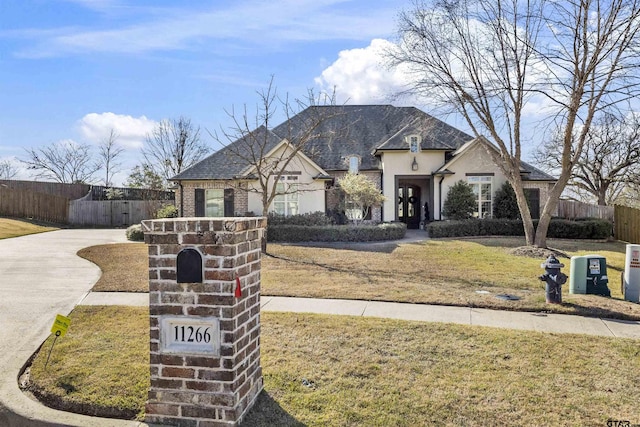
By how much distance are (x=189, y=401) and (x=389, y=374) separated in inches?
77.8

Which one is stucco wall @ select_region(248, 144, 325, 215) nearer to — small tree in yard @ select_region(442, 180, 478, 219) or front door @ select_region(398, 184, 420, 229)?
front door @ select_region(398, 184, 420, 229)

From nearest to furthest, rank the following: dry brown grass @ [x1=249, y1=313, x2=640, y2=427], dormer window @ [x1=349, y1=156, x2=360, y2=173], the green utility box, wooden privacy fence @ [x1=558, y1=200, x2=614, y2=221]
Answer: dry brown grass @ [x1=249, y1=313, x2=640, y2=427], the green utility box, wooden privacy fence @ [x1=558, y1=200, x2=614, y2=221], dormer window @ [x1=349, y1=156, x2=360, y2=173]

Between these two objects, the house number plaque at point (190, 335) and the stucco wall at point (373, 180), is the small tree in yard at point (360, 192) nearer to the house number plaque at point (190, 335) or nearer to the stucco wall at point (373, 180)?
the stucco wall at point (373, 180)

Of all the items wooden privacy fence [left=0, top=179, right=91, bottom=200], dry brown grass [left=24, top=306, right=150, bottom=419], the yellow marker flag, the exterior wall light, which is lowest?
dry brown grass [left=24, top=306, right=150, bottom=419]

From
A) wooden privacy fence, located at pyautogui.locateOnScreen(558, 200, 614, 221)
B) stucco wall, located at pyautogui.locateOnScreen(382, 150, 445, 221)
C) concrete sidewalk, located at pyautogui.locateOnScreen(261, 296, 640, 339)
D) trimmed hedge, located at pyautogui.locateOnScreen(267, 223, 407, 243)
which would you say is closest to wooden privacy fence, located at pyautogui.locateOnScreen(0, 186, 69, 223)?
trimmed hedge, located at pyautogui.locateOnScreen(267, 223, 407, 243)

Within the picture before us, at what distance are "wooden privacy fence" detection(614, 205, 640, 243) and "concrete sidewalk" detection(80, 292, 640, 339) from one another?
675 inches

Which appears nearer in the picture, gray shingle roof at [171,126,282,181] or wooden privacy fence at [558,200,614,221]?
gray shingle roof at [171,126,282,181]

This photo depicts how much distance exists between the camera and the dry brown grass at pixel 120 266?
862 cm

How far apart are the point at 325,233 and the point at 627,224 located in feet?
48.2

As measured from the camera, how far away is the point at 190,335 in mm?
3395

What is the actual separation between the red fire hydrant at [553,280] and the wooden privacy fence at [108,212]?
84.2 feet

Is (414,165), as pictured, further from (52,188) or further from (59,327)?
(52,188)

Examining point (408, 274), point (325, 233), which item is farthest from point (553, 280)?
point (325, 233)

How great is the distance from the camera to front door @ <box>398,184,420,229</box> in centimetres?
2397
